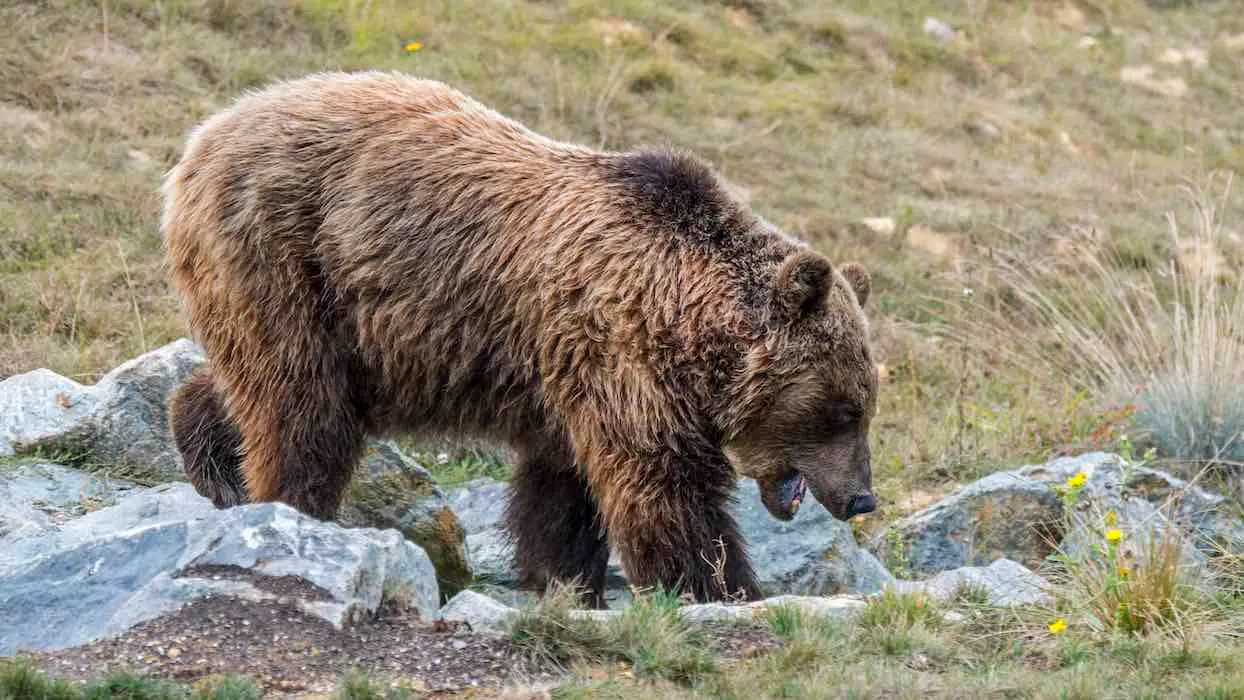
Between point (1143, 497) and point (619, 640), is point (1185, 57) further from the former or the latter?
point (619, 640)

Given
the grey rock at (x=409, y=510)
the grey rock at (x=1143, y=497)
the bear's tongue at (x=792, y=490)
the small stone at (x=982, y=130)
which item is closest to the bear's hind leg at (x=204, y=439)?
the grey rock at (x=409, y=510)

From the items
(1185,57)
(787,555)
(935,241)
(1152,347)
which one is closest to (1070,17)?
(1185,57)

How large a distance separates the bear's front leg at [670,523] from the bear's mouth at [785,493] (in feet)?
1.33

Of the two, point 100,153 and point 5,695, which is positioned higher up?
point 5,695

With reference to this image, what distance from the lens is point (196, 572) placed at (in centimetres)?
493

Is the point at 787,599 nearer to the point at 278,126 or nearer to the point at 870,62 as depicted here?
the point at 278,126

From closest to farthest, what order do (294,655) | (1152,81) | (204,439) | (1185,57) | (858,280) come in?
1. (294,655)
2. (858,280)
3. (204,439)
4. (1152,81)
5. (1185,57)

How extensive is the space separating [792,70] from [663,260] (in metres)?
9.28

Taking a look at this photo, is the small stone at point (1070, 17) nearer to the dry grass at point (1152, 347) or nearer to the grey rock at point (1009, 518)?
the dry grass at point (1152, 347)

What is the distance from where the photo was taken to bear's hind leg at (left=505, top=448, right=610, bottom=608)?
6.72 metres

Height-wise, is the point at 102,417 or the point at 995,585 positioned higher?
the point at 995,585

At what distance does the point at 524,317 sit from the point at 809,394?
1.19 metres

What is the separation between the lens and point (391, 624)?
5.04 m

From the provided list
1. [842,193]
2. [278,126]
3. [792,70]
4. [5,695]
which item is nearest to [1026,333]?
[842,193]
